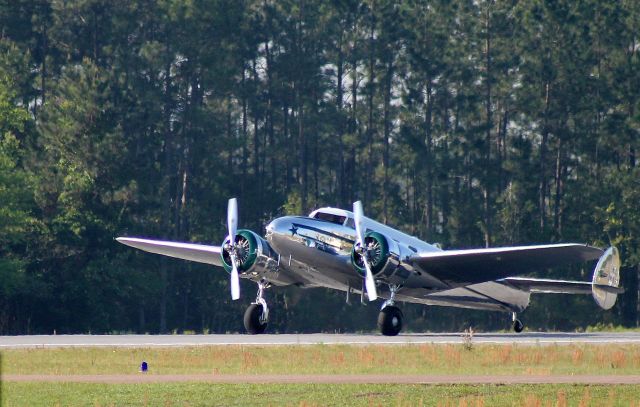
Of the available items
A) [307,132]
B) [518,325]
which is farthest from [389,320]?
[307,132]

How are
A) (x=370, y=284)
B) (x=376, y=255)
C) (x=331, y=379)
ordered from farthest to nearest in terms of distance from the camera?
(x=376, y=255) → (x=370, y=284) → (x=331, y=379)

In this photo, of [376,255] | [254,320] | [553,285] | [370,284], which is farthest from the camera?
[553,285]

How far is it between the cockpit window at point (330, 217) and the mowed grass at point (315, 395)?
1362 centimetres

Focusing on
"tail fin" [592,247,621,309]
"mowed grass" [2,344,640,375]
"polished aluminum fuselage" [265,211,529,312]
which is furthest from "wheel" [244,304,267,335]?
"tail fin" [592,247,621,309]

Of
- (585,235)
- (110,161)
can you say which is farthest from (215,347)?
(585,235)

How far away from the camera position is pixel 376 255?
35.9m

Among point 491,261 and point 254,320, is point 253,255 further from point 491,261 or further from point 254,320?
point 491,261

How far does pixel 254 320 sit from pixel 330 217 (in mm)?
3791

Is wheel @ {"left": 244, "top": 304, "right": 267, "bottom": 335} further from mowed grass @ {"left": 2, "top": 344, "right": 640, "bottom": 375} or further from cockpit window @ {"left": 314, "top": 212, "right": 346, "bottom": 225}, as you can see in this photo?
cockpit window @ {"left": 314, "top": 212, "right": 346, "bottom": 225}

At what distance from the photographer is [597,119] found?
273 ft

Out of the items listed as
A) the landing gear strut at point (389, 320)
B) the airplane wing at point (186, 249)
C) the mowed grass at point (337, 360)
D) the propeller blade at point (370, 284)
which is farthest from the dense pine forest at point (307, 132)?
the mowed grass at point (337, 360)

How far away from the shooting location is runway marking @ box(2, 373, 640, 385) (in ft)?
80.0

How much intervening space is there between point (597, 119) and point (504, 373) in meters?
58.8

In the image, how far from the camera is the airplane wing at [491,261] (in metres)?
36.2
